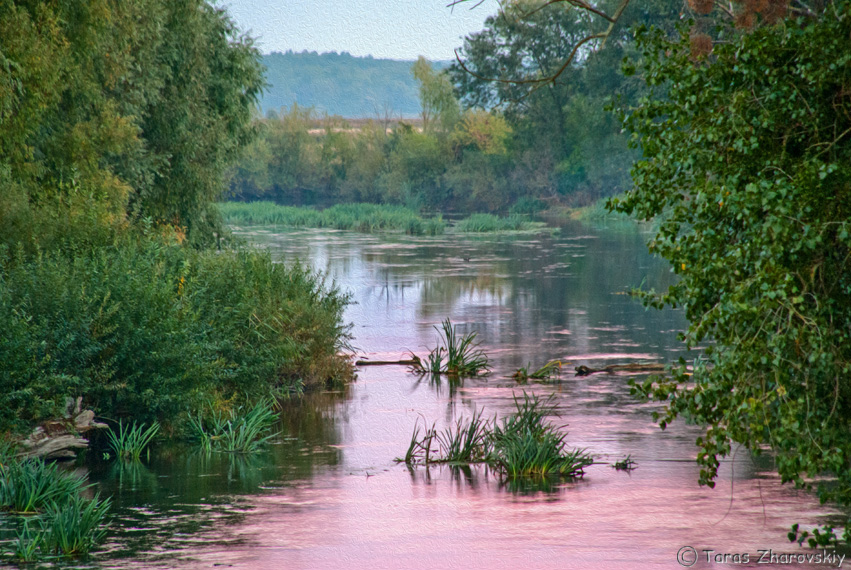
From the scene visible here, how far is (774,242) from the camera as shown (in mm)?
4270

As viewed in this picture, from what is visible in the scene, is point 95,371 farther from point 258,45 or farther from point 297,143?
point 297,143

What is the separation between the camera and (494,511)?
9.11 metres

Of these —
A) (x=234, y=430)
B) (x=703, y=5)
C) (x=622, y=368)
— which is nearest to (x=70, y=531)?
(x=234, y=430)

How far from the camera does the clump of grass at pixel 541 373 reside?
1605cm

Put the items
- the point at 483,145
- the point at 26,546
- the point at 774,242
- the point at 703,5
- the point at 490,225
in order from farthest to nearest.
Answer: the point at 483,145 → the point at 490,225 → the point at 26,546 → the point at 703,5 → the point at 774,242

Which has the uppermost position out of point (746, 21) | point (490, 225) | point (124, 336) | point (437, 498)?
point (746, 21)

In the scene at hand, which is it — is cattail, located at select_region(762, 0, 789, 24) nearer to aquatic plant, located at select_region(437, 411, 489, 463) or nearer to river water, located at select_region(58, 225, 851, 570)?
river water, located at select_region(58, 225, 851, 570)

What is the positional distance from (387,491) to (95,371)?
351 cm

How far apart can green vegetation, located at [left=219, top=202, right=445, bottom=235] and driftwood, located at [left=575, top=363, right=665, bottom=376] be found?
3802 cm

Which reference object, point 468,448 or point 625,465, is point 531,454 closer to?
point 468,448

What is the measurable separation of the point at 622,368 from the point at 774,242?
13012mm

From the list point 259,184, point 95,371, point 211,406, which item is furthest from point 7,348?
point 259,184

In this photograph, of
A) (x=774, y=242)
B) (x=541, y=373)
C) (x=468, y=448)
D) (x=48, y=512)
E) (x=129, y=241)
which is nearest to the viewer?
(x=774, y=242)

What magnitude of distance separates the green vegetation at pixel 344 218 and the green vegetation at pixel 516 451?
43849 mm
